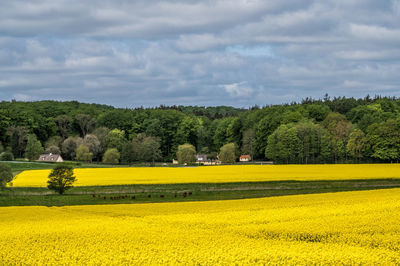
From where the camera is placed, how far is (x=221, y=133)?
170500 mm

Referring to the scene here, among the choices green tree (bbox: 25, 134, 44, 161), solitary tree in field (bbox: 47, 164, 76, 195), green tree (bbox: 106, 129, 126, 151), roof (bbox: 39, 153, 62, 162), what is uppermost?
green tree (bbox: 106, 129, 126, 151)

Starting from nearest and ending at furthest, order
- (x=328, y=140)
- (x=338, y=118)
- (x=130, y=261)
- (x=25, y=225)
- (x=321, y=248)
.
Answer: (x=130, y=261) < (x=321, y=248) < (x=25, y=225) < (x=328, y=140) < (x=338, y=118)

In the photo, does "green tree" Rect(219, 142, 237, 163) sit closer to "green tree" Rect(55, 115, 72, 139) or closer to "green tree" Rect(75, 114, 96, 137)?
"green tree" Rect(75, 114, 96, 137)

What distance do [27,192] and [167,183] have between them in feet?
53.4

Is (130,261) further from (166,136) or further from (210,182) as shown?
(166,136)

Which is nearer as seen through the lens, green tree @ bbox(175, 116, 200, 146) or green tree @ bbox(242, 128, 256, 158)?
green tree @ bbox(242, 128, 256, 158)

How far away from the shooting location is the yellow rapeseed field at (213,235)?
1955 cm

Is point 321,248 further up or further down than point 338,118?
further down

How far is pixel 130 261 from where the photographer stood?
19.3 metres

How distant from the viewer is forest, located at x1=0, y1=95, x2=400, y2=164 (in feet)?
382

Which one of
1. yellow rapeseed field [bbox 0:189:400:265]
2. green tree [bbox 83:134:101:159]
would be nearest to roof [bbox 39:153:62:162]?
green tree [bbox 83:134:101:159]

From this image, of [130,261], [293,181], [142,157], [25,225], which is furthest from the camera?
[142,157]

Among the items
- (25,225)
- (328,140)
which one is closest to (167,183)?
(25,225)

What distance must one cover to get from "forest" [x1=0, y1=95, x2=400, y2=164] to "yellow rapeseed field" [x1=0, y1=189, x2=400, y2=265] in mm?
79940
